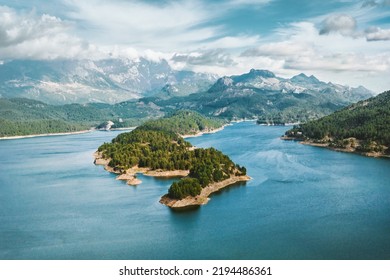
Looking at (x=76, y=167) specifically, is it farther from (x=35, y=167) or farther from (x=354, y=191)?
(x=354, y=191)

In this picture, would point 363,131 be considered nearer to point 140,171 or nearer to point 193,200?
point 140,171

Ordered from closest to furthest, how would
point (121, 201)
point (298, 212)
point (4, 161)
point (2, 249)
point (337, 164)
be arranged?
point (2, 249) < point (298, 212) < point (121, 201) < point (337, 164) < point (4, 161)

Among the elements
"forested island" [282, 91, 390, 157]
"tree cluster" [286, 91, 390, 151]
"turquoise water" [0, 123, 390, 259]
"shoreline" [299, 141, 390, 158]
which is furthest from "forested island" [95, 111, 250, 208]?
"tree cluster" [286, 91, 390, 151]

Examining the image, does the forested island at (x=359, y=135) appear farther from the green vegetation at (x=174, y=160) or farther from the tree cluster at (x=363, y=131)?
the green vegetation at (x=174, y=160)

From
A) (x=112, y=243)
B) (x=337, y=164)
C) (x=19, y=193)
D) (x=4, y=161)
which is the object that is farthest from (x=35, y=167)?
(x=337, y=164)

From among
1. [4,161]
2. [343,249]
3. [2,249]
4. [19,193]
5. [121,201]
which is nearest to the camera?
[343,249]

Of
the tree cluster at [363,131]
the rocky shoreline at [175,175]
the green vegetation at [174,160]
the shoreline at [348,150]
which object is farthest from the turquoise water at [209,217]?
the tree cluster at [363,131]

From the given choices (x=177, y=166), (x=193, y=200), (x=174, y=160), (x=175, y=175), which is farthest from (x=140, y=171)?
(x=193, y=200)

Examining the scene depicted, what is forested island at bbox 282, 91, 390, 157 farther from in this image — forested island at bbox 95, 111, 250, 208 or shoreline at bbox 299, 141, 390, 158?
forested island at bbox 95, 111, 250, 208
